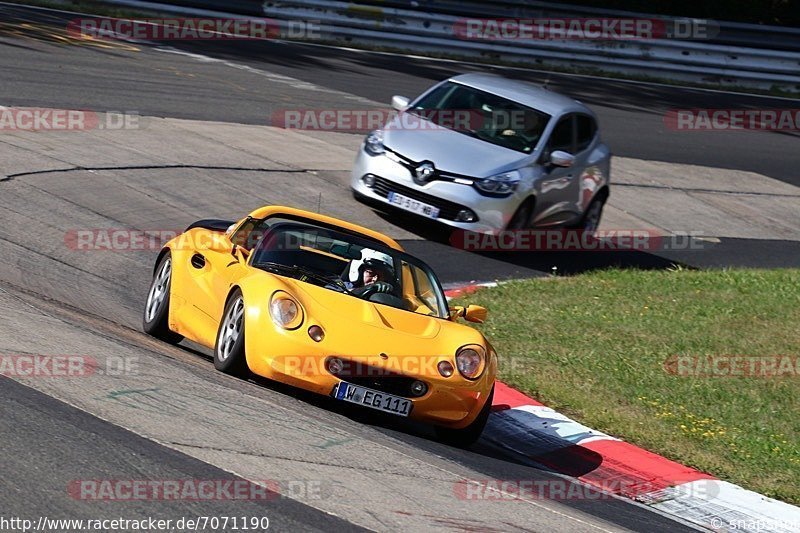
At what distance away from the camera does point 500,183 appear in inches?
579

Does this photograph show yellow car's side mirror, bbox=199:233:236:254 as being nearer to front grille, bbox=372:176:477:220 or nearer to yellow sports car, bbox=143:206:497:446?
yellow sports car, bbox=143:206:497:446

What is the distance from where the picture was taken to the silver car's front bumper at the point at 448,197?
14.5 meters

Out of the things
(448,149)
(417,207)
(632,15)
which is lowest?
(417,207)

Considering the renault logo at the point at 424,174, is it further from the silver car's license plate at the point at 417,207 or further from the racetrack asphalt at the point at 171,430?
the racetrack asphalt at the point at 171,430

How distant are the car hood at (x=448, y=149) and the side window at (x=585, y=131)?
145 cm

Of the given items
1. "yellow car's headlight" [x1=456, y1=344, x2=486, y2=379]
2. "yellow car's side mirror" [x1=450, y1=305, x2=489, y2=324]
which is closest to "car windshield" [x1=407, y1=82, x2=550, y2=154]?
"yellow car's side mirror" [x1=450, y1=305, x2=489, y2=324]

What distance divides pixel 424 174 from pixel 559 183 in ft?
6.75

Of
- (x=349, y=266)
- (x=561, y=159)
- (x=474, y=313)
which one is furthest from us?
(x=561, y=159)

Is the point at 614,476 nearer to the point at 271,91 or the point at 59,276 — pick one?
the point at 59,276

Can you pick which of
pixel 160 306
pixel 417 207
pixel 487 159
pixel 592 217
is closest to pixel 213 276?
pixel 160 306

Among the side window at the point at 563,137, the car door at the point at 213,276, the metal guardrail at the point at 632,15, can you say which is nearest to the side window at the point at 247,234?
the car door at the point at 213,276

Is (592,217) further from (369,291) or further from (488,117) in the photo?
(369,291)

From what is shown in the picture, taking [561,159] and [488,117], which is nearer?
[561,159]

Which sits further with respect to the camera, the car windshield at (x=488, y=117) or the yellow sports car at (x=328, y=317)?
the car windshield at (x=488, y=117)
